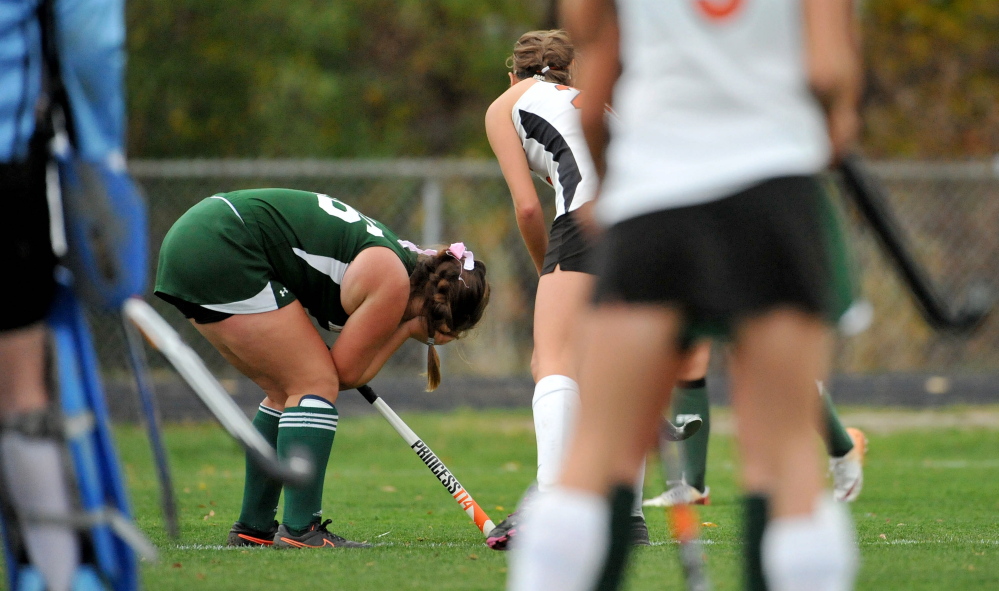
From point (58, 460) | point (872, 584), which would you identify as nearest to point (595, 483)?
point (58, 460)

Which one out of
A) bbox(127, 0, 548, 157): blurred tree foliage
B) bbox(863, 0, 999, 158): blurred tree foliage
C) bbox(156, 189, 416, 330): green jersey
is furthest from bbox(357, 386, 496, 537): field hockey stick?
bbox(863, 0, 999, 158): blurred tree foliage

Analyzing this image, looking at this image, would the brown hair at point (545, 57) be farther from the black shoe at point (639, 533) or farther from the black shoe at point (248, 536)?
the black shoe at point (248, 536)

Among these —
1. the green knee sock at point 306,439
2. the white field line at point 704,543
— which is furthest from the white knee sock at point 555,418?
the green knee sock at point 306,439

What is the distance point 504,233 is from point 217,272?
6.57 meters

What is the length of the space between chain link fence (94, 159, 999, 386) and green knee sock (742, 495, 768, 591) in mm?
7855

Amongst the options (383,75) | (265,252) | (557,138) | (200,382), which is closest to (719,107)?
(200,382)

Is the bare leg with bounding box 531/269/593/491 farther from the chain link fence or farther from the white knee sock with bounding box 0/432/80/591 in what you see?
the chain link fence

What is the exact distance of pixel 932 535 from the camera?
441 cm

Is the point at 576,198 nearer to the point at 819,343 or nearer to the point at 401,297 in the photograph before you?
the point at 401,297

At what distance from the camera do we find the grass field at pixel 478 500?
357 cm

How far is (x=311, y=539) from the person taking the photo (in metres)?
4.25

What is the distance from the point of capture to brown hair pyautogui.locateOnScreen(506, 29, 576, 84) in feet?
14.7

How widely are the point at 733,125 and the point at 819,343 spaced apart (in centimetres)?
37

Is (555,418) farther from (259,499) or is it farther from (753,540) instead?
(753,540)
